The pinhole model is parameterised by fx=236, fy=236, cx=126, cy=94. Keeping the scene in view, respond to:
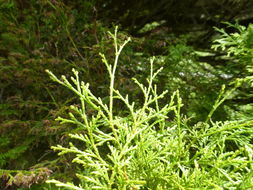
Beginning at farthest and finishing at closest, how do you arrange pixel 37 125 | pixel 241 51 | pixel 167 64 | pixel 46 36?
pixel 46 36 → pixel 167 64 → pixel 37 125 → pixel 241 51

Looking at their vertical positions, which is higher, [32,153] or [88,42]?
[88,42]

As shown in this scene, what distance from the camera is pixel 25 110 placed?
8.32 feet

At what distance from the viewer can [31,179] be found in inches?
67.1

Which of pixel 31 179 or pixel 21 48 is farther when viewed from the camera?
pixel 21 48

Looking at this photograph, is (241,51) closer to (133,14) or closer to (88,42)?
(88,42)

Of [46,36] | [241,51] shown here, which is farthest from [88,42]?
[241,51]

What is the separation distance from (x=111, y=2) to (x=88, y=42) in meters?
1.26

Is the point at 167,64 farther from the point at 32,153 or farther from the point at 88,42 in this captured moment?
the point at 32,153

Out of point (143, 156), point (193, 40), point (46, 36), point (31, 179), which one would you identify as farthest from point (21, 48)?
point (193, 40)

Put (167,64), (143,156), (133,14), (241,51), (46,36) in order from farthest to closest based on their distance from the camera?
1. (133,14)
2. (46,36)
3. (167,64)
4. (241,51)
5. (143,156)

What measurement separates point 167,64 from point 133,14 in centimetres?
126

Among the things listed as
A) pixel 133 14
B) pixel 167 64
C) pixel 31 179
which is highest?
pixel 133 14

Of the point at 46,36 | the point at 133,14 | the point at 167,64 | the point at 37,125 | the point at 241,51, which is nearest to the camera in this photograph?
the point at 241,51

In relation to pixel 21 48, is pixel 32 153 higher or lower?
lower
